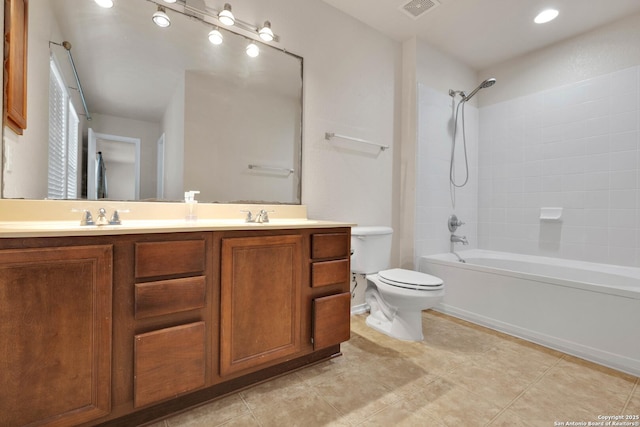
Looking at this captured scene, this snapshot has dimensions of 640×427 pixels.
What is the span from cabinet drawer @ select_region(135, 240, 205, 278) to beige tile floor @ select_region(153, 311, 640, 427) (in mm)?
643

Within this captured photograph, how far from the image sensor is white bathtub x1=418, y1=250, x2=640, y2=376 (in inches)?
65.2

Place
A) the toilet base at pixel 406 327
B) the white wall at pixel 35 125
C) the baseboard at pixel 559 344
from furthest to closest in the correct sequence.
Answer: the toilet base at pixel 406 327 → the baseboard at pixel 559 344 → the white wall at pixel 35 125

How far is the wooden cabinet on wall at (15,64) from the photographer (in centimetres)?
115

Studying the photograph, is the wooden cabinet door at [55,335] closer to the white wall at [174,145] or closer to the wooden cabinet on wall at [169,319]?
the wooden cabinet on wall at [169,319]

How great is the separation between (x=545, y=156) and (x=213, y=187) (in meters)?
3.01

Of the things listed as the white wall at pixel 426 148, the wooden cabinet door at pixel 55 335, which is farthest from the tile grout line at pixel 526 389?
the wooden cabinet door at pixel 55 335

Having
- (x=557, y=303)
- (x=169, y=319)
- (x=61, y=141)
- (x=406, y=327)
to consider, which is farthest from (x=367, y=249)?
(x=61, y=141)

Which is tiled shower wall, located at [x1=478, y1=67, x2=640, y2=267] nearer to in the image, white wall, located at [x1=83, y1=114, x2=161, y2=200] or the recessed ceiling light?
the recessed ceiling light

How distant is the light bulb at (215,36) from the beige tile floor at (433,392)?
76.7 inches

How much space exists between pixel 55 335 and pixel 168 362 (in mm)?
373

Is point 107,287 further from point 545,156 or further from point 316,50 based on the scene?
point 545,156

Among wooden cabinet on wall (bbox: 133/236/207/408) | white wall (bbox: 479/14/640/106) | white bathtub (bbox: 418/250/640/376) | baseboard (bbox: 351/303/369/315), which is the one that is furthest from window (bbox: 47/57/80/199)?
white wall (bbox: 479/14/640/106)

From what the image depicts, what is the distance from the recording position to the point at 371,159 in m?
2.53

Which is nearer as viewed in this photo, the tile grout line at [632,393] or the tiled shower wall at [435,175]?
the tile grout line at [632,393]
